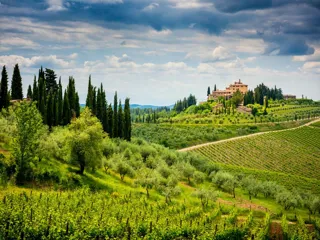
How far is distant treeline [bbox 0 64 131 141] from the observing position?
7106cm

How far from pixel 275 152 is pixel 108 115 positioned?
5806cm

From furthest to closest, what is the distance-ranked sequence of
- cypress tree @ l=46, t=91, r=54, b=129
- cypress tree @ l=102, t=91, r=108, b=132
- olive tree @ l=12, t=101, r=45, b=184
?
cypress tree @ l=102, t=91, r=108, b=132
cypress tree @ l=46, t=91, r=54, b=129
olive tree @ l=12, t=101, r=45, b=184

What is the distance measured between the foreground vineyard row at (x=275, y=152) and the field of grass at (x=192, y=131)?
835cm

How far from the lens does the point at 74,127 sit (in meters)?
50.2

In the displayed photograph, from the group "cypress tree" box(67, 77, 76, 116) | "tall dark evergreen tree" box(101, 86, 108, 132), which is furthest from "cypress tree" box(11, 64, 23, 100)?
"tall dark evergreen tree" box(101, 86, 108, 132)

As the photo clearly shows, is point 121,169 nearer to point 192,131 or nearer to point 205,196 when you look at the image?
point 205,196

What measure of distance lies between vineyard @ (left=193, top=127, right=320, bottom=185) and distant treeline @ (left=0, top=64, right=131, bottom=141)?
32.1 meters

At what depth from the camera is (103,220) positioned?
3058 centimetres

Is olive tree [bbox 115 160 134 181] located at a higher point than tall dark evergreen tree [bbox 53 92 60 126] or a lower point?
lower

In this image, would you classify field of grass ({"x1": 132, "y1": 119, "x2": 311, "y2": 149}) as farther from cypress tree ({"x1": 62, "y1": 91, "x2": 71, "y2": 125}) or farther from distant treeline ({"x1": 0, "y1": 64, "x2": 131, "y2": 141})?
cypress tree ({"x1": 62, "y1": 91, "x2": 71, "y2": 125})

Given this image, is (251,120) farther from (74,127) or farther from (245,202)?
(74,127)

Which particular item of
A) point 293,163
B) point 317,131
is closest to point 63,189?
point 293,163

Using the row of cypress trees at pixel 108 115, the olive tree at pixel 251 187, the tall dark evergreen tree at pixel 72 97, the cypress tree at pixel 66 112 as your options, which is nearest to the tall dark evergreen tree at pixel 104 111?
the row of cypress trees at pixel 108 115

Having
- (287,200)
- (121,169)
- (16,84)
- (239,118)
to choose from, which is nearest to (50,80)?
(16,84)
